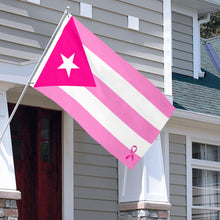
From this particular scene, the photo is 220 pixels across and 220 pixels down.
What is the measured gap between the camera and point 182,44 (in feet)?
45.6

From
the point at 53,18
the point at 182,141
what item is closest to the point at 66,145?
the point at 53,18

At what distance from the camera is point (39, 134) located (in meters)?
9.59

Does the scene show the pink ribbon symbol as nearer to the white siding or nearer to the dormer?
the white siding

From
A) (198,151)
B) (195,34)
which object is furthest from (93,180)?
(195,34)

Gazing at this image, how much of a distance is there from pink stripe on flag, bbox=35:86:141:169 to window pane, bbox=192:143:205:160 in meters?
4.12

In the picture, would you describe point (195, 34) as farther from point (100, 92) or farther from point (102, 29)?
point (100, 92)

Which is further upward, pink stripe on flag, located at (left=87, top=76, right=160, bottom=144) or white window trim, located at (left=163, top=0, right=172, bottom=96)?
white window trim, located at (left=163, top=0, right=172, bottom=96)

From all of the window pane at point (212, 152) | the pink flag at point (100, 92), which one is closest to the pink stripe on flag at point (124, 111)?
the pink flag at point (100, 92)

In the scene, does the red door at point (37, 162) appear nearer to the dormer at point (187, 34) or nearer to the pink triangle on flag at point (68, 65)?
the pink triangle on flag at point (68, 65)

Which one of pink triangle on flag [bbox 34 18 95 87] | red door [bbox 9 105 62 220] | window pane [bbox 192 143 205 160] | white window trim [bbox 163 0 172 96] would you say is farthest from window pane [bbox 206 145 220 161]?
pink triangle on flag [bbox 34 18 95 87]

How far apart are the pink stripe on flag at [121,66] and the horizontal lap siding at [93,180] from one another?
2113 mm

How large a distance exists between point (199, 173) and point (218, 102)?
1684 millimetres

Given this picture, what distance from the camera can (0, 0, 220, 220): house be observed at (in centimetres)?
887

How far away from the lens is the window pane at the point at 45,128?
973 centimetres
